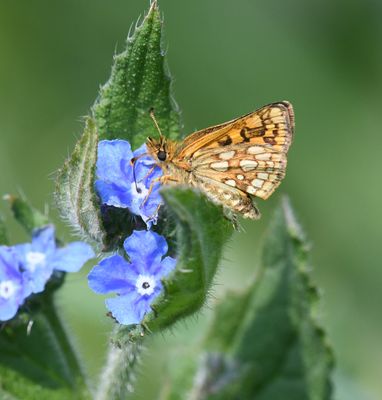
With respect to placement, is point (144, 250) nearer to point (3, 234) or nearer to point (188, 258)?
point (188, 258)

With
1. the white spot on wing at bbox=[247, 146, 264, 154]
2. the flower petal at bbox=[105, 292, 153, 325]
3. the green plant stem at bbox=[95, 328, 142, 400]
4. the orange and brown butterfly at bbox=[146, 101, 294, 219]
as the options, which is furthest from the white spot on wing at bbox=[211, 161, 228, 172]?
the green plant stem at bbox=[95, 328, 142, 400]

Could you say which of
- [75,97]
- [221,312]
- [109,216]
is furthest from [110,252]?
[75,97]

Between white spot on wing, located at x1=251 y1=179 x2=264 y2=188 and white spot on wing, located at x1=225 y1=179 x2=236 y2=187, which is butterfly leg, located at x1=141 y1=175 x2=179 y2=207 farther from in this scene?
white spot on wing, located at x1=251 y1=179 x2=264 y2=188

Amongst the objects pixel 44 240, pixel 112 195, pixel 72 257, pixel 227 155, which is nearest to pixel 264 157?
pixel 227 155

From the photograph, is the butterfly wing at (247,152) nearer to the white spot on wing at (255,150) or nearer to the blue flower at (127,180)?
the white spot on wing at (255,150)

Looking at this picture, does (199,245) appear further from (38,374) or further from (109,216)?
(38,374)
